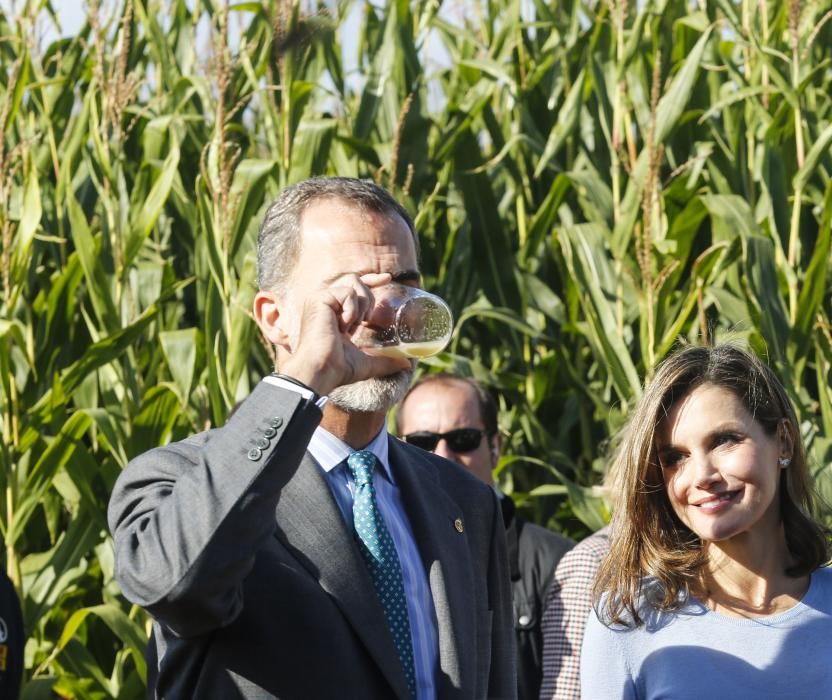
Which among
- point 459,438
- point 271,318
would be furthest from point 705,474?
point 459,438

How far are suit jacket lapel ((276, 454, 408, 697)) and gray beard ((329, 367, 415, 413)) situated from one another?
4.3 inches

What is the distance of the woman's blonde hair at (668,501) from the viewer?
7.60 feet

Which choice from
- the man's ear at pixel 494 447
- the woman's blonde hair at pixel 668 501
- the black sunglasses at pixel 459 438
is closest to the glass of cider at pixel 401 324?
the woman's blonde hair at pixel 668 501

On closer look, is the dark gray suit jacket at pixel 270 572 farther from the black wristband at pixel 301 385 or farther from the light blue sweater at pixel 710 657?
the light blue sweater at pixel 710 657

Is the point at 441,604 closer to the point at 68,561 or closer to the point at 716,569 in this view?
the point at 716,569

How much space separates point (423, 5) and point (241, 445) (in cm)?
446

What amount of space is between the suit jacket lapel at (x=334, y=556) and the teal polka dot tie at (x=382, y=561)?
4 cm

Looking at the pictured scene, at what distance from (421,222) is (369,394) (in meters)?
2.75

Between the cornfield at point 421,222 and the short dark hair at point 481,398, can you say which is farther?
the cornfield at point 421,222

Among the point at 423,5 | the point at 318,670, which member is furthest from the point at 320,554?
the point at 423,5

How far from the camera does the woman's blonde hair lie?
91.2 inches

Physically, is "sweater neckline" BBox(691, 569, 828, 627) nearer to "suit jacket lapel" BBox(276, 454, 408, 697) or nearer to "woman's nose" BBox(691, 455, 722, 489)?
"woman's nose" BBox(691, 455, 722, 489)

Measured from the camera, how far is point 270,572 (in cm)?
174

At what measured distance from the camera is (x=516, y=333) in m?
4.87
